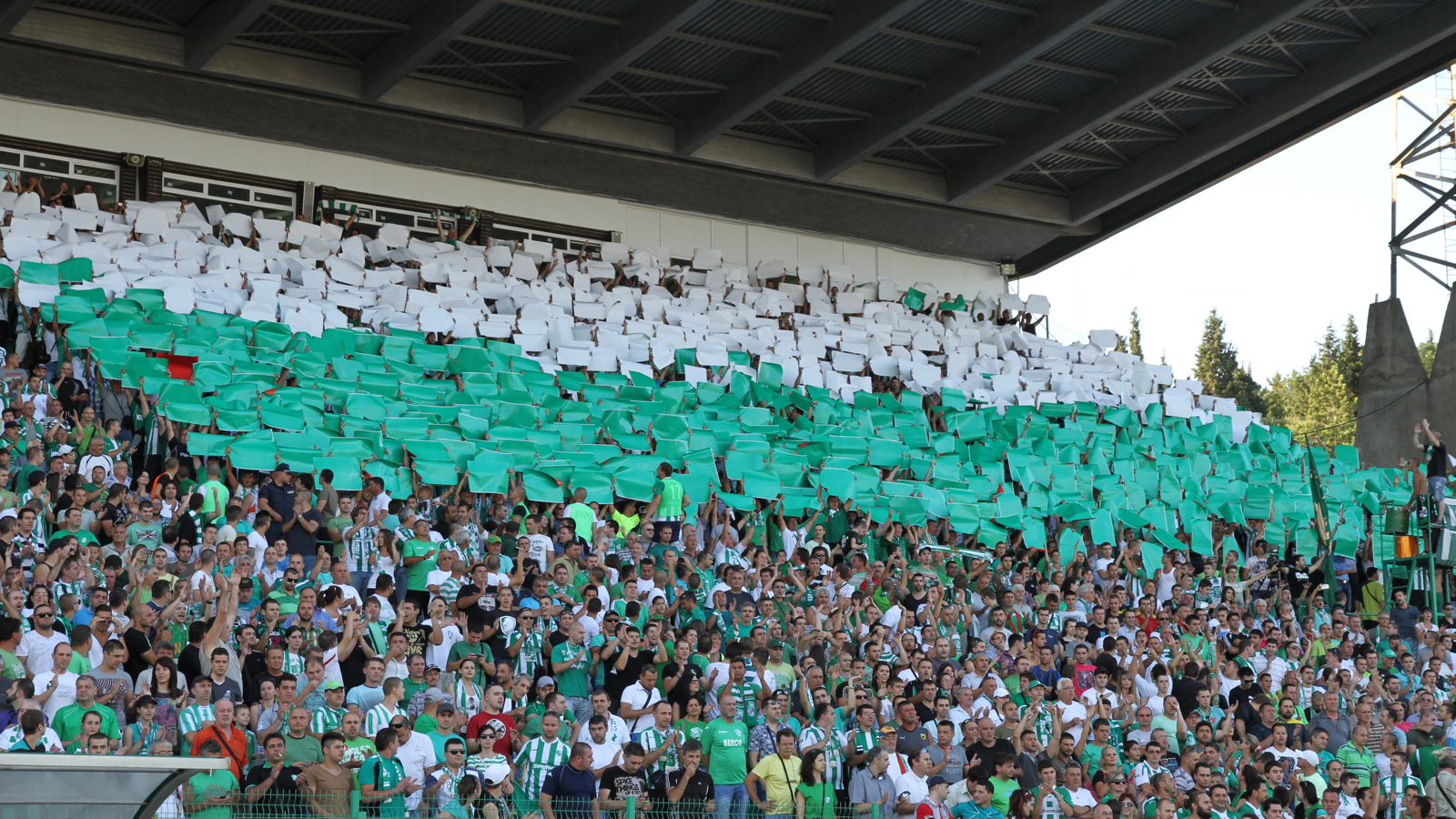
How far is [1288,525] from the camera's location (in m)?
21.2

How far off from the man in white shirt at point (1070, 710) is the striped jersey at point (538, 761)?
464 centimetres

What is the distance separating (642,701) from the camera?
11.4 m

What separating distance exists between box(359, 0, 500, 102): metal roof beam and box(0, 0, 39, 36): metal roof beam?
502 centimetres

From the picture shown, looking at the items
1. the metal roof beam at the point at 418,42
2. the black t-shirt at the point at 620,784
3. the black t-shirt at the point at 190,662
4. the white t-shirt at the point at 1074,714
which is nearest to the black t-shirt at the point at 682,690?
the black t-shirt at the point at 620,784

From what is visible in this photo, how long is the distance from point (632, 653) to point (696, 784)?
1.59 metres

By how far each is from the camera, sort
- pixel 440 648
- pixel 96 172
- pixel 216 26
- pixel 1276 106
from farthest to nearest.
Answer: pixel 1276 106, pixel 96 172, pixel 216 26, pixel 440 648

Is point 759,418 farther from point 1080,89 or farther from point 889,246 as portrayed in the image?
point 889,246

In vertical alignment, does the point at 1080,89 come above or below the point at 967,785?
above

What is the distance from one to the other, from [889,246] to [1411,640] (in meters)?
15.7

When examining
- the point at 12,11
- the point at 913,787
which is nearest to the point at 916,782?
the point at 913,787

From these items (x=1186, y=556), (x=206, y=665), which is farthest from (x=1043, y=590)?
(x=206, y=665)

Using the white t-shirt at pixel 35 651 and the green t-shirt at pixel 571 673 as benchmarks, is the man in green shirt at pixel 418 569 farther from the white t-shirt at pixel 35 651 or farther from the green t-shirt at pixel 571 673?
the white t-shirt at pixel 35 651

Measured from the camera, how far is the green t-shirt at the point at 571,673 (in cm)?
1188

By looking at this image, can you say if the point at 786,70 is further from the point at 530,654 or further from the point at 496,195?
the point at 530,654
